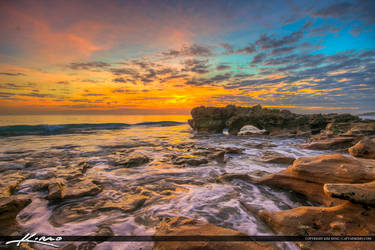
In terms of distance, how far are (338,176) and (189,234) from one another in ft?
11.4

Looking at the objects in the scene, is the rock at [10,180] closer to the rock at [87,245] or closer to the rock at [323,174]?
the rock at [87,245]

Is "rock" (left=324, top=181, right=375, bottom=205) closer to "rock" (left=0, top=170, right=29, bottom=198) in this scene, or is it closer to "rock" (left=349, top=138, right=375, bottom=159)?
"rock" (left=349, top=138, right=375, bottom=159)

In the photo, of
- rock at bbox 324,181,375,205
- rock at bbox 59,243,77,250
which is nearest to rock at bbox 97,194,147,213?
rock at bbox 59,243,77,250

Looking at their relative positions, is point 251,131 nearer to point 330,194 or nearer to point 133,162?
point 133,162

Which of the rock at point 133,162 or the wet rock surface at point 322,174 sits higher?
the wet rock surface at point 322,174

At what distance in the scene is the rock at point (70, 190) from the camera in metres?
4.36

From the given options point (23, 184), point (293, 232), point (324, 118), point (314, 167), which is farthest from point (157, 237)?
point (324, 118)

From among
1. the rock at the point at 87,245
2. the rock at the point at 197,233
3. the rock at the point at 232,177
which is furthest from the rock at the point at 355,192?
the rock at the point at 87,245

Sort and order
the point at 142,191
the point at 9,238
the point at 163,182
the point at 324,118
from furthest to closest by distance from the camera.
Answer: the point at 324,118 → the point at 163,182 → the point at 142,191 → the point at 9,238

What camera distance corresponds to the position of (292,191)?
14.8ft

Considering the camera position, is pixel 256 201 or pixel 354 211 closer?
pixel 354 211

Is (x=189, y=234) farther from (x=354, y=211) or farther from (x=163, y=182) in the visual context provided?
(x=163, y=182)

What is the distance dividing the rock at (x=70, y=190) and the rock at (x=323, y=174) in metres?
5.66

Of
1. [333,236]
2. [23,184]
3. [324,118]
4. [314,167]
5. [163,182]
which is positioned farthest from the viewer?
[324,118]
